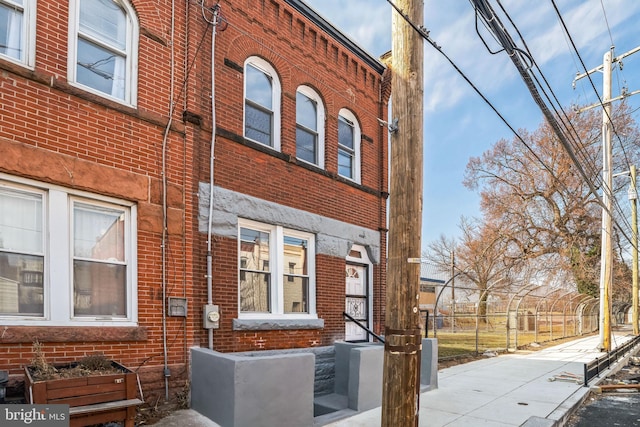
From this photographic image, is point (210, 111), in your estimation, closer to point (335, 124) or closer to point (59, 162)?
point (59, 162)

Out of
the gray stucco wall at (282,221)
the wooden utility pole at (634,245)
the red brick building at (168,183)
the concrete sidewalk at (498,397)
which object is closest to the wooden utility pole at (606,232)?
the concrete sidewalk at (498,397)

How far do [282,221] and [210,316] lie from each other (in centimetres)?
235

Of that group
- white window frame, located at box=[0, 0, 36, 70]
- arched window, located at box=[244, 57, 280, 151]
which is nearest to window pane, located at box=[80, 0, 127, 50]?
white window frame, located at box=[0, 0, 36, 70]

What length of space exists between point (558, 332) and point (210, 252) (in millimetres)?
25100

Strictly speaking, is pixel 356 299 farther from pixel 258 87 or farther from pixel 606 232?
pixel 606 232

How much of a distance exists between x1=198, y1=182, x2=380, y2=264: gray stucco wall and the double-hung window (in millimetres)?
1328

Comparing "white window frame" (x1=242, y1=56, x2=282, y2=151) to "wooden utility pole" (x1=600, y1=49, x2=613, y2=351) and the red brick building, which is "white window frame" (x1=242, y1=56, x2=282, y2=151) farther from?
"wooden utility pole" (x1=600, y1=49, x2=613, y2=351)

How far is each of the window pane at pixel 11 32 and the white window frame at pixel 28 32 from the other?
0.12 ft

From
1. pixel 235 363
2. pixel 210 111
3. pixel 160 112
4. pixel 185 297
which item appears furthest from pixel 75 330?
pixel 210 111

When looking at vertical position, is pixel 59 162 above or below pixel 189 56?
below

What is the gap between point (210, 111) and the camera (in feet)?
23.9

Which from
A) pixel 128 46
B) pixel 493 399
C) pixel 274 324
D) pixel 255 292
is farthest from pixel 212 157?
pixel 493 399

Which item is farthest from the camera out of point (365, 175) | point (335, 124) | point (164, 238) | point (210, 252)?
point (365, 175)

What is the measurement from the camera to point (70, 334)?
17.3ft
